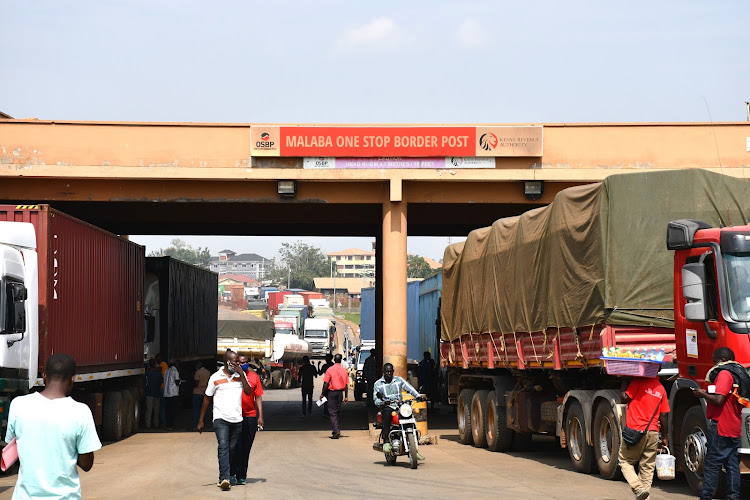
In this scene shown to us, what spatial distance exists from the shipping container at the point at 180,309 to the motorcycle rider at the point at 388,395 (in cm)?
1175

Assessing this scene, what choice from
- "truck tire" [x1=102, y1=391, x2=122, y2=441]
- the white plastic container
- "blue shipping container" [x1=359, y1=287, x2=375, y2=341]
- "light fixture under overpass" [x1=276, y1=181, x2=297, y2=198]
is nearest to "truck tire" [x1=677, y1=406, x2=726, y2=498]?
the white plastic container

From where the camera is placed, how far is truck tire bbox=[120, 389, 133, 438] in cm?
2280

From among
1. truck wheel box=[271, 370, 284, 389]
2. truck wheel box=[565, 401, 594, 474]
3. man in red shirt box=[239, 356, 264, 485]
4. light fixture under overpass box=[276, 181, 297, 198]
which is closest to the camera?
man in red shirt box=[239, 356, 264, 485]

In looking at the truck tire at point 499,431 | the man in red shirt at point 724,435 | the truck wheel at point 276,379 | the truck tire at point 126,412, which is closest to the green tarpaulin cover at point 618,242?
the truck tire at point 499,431

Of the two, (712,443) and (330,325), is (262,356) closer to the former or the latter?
(330,325)

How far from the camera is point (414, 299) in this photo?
36.1 metres

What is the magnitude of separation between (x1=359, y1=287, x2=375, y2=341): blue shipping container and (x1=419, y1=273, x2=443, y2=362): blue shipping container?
1378cm

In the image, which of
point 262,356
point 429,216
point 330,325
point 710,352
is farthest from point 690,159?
point 330,325

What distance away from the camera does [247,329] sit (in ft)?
157

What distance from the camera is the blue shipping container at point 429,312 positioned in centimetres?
3002

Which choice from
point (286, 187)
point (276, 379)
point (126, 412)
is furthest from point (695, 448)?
point (276, 379)

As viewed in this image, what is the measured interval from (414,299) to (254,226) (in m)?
6.99

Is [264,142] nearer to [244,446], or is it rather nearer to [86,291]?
[86,291]

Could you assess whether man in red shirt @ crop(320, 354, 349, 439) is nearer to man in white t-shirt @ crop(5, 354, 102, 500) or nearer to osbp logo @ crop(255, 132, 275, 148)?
osbp logo @ crop(255, 132, 275, 148)
